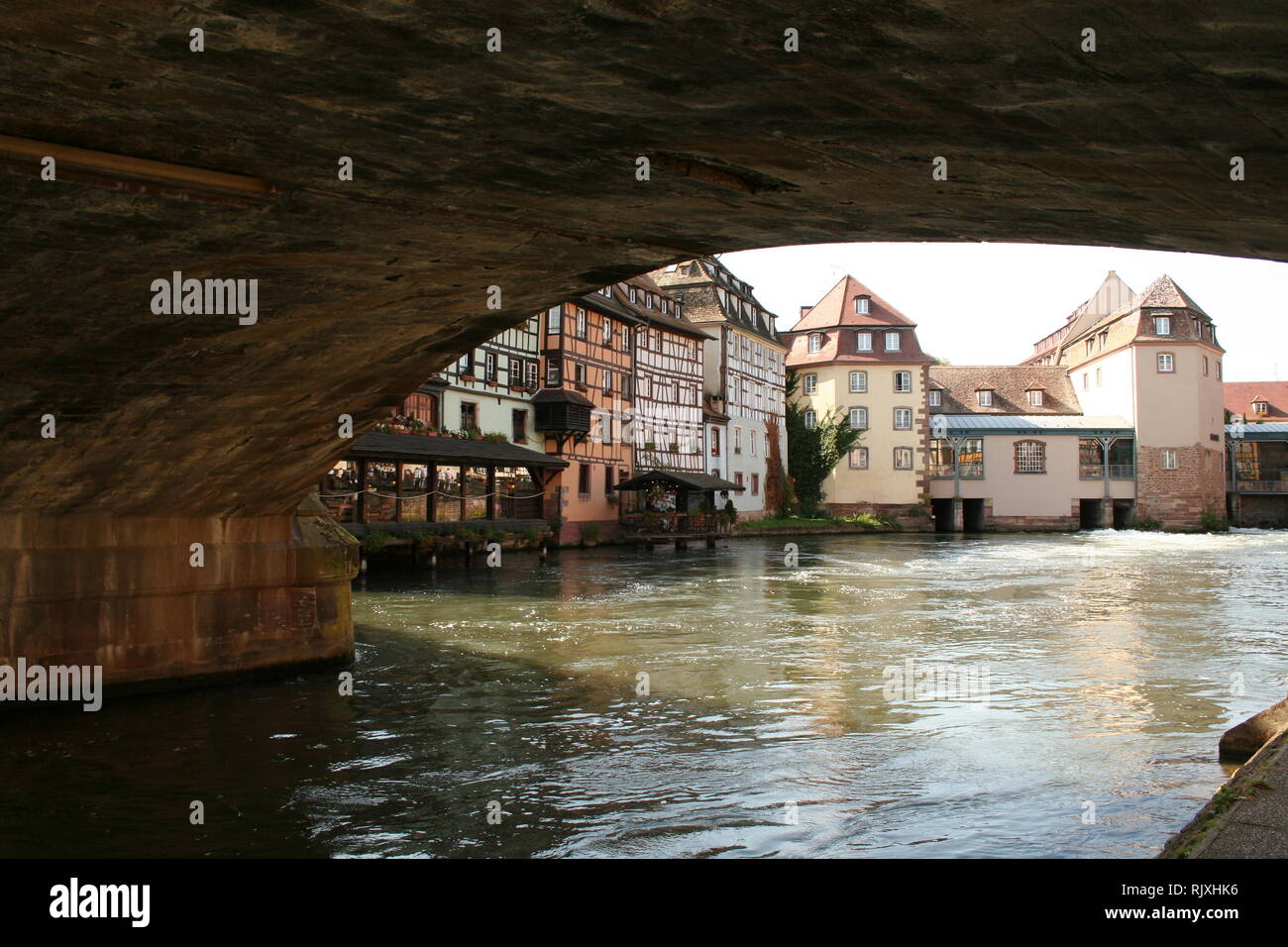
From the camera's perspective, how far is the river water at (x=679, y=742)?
6523mm

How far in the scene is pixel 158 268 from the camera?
6.47 m

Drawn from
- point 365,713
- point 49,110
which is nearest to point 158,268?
point 49,110

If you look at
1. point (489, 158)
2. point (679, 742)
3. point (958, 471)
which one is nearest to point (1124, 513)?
point (958, 471)

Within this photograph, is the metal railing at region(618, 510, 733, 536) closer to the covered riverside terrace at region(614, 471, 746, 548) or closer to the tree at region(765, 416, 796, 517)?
the covered riverside terrace at region(614, 471, 746, 548)

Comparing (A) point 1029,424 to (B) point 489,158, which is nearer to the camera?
(B) point 489,158

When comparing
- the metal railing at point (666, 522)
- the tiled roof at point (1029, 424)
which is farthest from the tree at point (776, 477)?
the metal railing at point (666, 522)

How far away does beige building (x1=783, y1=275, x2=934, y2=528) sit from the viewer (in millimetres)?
60250

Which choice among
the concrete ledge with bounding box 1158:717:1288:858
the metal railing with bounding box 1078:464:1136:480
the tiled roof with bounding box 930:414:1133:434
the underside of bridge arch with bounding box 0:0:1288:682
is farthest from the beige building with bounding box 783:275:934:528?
the concrete ledge with bounding box 1158:717:1288:858

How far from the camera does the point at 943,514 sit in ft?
208

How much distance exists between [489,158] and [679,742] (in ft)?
17.7

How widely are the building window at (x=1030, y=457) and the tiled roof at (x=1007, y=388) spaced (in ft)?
12.5

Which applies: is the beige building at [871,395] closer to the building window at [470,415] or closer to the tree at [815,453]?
the tree at [815,453]

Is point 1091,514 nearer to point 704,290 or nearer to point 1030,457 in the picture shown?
point 1030,457
